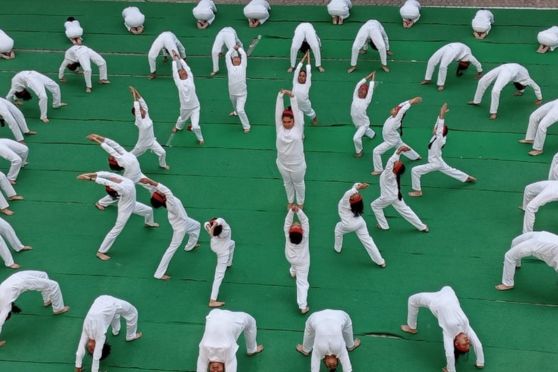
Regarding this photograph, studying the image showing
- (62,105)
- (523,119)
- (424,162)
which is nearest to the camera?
(424,162)

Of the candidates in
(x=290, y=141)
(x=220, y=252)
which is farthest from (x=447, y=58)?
(x=220, y=252)

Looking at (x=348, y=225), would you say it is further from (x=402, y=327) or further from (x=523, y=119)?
(x=523, y=119)

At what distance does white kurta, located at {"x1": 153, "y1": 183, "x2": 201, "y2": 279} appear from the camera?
35.6 ft

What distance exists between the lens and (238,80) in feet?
45.5

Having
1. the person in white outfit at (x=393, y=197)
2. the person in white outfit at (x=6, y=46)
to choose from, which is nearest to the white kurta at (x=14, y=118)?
the person in white outfit at (x=6, y=46)

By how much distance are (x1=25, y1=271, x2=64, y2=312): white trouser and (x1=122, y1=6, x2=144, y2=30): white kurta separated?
827 cm

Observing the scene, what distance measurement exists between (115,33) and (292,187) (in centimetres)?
763

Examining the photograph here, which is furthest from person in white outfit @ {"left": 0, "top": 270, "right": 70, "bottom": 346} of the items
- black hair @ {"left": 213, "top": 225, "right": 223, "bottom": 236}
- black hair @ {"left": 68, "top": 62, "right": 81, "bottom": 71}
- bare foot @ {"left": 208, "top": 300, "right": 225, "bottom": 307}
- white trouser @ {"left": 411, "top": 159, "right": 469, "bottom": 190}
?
black hair @ {"left": 68, "top": 62, "right": 81, "bottom": 71}

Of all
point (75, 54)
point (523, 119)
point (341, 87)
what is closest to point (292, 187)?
point (341, 87)

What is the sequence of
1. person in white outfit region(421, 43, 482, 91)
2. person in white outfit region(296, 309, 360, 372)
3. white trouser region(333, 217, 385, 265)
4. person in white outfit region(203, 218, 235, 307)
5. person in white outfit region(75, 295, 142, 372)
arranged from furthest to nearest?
person in white outfit region(421, 43, 482, 91)
white trouser region(333, 217, 385, 265)
person in white outfit region(203, 218, 235, 307)
person in white outfit region(75, 295, 142, 372)
person in white outfit region(296, 309, 360, 372)

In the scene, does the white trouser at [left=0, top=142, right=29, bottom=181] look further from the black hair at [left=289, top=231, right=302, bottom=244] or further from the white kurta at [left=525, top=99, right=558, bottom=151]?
the white kurta at [left=525, top=99, right=558, bottom=151]

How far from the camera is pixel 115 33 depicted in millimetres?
17750

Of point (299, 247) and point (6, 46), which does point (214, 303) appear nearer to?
point (299, 247)

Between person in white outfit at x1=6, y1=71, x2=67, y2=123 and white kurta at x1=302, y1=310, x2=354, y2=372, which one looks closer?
white kurta at x1=302, y1=310, x2=354, y2=372
